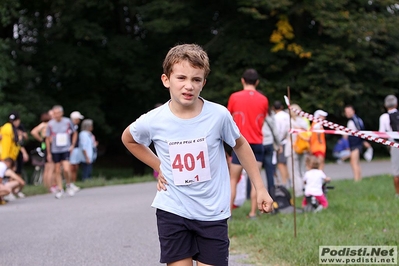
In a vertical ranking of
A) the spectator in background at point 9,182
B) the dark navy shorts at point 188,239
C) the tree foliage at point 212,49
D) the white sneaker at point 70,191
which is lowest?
the dark navy shorts at point 188,239

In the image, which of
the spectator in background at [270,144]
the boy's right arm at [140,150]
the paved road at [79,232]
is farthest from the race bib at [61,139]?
the boy's right arm at [140,150]

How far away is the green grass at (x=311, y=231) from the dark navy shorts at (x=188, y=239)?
2.32m

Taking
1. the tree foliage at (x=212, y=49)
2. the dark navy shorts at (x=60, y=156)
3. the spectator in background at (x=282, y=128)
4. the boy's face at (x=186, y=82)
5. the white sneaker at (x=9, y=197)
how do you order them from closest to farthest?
the boy's face at (x=186, y=82) < the spectator in background at (x=282, y=128) < the white sneaker at (x=9, y=197) < the dark navy shorts at (x=60, y=156) < the tree foliage at (x=212, y=49)

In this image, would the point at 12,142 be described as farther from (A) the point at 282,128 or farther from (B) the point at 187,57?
(B) the point at 187,57

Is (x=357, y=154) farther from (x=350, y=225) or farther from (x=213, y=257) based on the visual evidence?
(x=213, y=257)

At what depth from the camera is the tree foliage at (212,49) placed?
30.7m

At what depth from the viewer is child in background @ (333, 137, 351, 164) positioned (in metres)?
29.7

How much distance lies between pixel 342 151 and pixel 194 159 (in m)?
26.2

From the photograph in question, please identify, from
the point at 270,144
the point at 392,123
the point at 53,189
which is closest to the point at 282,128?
the point at 392,123

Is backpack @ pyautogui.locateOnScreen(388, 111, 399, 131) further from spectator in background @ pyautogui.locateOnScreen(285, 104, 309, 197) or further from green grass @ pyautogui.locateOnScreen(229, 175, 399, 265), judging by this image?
spectator in background @ pyautogui.locateOnScreen(285, 104, 309, 197)

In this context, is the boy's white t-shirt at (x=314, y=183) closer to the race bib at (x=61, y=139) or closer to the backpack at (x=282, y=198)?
the backpack at (x=282, y=198)

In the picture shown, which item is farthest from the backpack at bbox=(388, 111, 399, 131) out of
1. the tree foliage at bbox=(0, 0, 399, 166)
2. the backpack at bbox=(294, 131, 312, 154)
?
the tree foliage at bbox=(0, 0, 399, 166)

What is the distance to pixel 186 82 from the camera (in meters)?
4.52

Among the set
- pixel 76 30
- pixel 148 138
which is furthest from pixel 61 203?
pixel 76 30
